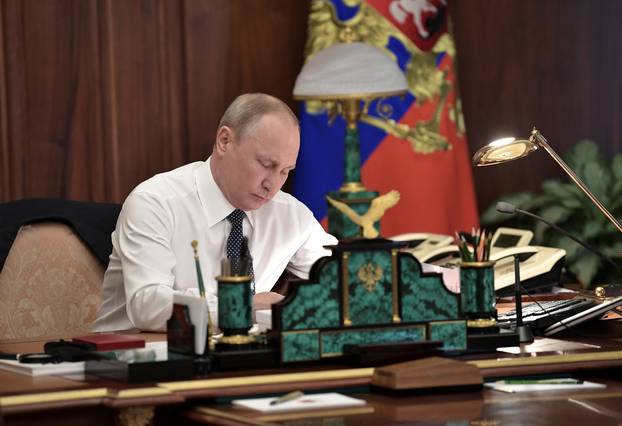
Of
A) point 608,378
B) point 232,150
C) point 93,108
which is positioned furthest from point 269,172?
point 93,108

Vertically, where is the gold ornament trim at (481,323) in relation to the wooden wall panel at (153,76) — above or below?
below

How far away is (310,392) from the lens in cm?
258

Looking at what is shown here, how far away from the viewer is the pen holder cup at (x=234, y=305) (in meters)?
2.67

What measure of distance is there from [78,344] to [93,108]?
9.81 ft

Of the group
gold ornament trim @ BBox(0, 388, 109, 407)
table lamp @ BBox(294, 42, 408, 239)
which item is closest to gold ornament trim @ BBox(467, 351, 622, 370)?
gold ornament trim @ BBox(0, 388, 109, 407)

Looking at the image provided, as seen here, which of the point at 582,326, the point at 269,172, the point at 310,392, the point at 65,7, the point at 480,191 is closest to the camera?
the point at 310,392

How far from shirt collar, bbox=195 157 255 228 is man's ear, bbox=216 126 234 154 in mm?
107

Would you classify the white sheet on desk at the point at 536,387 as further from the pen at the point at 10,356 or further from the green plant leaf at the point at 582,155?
the green plant leaf at the point at 582,155

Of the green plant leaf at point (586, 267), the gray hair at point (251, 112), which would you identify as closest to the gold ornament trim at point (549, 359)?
the gray hair at point (251, 112)

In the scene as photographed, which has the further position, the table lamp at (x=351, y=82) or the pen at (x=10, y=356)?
the table lamp at (x=351, y=82)

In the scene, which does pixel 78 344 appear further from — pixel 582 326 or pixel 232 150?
pixel 582 326

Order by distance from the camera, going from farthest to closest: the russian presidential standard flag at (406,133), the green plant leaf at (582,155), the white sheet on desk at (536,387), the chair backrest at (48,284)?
the green plant leaf at (582,155)
the russian presidential standard flag at (406,133)
the chair backrest at (48,284)
the white sheet on desk at (536,387)

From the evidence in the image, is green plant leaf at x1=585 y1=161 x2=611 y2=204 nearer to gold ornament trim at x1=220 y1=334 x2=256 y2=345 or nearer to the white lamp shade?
Result: the white lamp shade

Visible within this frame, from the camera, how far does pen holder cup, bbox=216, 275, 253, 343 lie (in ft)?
8.76
